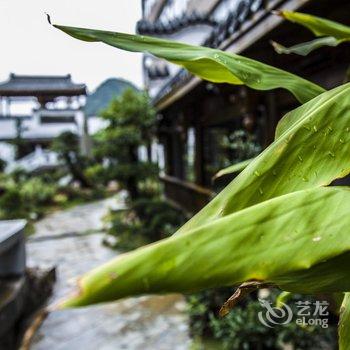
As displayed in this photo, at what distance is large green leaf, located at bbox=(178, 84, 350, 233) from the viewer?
0.58m

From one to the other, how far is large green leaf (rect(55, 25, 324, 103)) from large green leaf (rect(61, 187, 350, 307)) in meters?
0.36

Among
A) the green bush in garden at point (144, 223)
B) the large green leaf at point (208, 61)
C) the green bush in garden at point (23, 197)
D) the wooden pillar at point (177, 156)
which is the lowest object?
the green bush in garden at point (23, 197)

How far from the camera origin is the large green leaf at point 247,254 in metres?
0.38

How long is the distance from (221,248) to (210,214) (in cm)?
18

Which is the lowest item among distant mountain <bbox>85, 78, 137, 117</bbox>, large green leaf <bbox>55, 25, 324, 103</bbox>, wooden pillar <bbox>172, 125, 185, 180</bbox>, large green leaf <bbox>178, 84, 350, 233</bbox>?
wooden pillar <bbox>172, 125, 185, 180</bbox>

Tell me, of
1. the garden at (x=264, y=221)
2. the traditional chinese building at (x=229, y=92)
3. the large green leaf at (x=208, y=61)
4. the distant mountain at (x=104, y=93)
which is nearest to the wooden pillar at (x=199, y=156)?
the traditional chinese building at (x=229, y=92)

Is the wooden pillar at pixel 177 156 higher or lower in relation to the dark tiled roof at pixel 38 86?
lower

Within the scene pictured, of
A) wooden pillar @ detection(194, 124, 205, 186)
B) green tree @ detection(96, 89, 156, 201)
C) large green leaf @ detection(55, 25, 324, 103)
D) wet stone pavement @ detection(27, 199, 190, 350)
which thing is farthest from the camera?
green tree @ detection(96, 89, 156, 201)

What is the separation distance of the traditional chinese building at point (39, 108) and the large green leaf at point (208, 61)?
26500 mm

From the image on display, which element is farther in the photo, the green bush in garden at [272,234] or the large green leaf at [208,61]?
the large green leaf at [208,61]

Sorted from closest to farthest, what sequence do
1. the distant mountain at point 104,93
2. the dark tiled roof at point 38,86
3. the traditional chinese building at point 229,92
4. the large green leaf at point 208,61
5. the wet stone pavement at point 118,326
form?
the large green leaf at point 208,61 < the traditional chinese building at point 229,92 < the wet stone pavement at point 118,326 < the dark tiled roof at point 38,86 < the distant mountain at point 104,93

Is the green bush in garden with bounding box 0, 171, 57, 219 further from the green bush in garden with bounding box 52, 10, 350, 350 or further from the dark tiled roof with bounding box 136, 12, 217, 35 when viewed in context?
the green bush in garden with bounding box 52, 10, 350, 350

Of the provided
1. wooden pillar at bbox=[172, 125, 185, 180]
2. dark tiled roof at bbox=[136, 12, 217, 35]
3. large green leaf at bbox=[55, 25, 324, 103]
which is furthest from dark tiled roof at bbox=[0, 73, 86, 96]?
large green leaf at bbox=[55, 25, 324, 103]

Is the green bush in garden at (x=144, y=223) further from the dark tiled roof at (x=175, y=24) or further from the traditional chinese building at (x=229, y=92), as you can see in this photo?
the dark tiled roof at (x=175, y=24)
